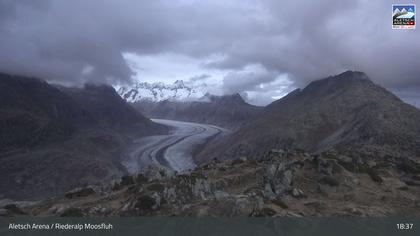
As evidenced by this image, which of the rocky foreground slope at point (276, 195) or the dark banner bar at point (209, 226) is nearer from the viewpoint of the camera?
the dark banner bar at point (209, 226)

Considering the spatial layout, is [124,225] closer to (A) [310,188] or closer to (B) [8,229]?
(B) [8,229]

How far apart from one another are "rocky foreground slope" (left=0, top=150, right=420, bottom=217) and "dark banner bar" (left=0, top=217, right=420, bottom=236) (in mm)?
3338

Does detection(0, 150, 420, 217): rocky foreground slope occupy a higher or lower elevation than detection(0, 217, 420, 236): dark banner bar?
higher

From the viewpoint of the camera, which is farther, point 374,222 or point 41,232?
point 374,222

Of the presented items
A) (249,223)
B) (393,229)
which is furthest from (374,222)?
(249,223)

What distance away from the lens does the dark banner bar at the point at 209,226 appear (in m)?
35.5

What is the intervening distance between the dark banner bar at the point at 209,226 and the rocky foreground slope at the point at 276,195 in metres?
3.34

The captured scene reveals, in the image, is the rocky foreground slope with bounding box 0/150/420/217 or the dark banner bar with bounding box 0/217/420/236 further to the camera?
the rocky foreground slope with bounding box 0/150/420/217

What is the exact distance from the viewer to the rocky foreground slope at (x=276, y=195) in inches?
1761

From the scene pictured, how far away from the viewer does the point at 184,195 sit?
55781mm

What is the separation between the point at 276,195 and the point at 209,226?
16289 mm

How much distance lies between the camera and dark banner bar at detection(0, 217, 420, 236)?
116 ft

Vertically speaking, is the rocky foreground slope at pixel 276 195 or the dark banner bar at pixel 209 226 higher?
the rocky foreground slope at pixel 276 195

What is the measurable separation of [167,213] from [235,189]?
56.1 feet
